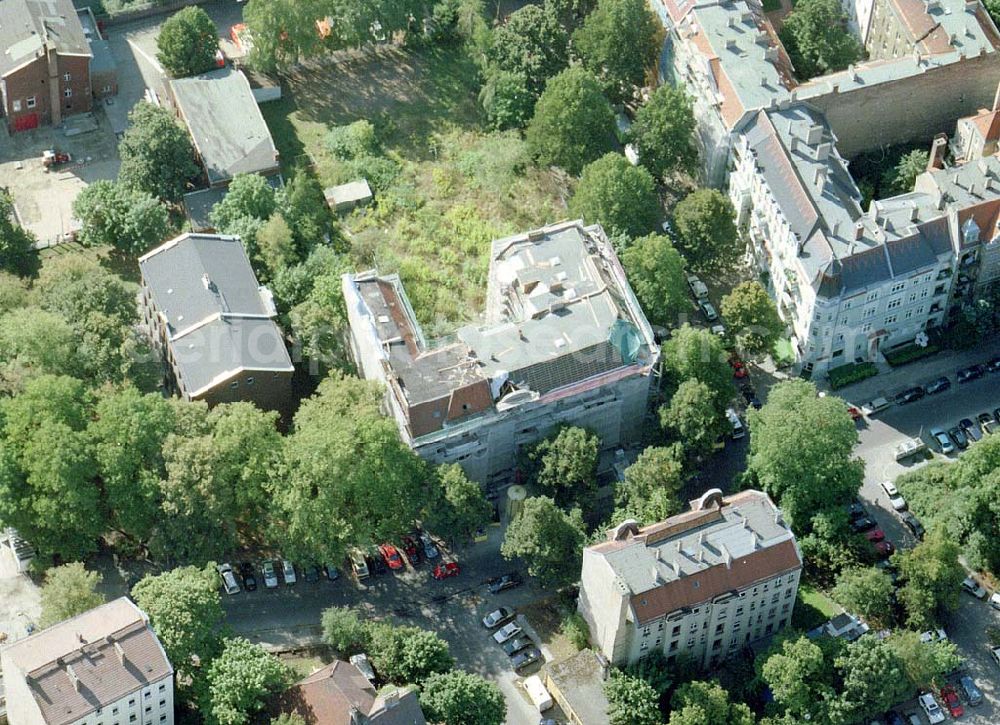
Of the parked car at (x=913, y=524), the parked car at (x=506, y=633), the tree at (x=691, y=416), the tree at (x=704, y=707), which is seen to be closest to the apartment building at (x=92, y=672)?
the parked car at (x=506, y=633)

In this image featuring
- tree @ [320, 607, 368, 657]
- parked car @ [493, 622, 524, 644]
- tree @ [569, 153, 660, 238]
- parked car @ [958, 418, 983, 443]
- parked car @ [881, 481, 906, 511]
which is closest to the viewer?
→ tree @ [320, 607, 368, 657]

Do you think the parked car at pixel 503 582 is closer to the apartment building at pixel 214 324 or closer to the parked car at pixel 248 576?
the parked car at pixel 248 576

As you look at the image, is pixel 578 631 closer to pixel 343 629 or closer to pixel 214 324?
pixel 343 629

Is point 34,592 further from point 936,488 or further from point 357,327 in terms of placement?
point 936,488

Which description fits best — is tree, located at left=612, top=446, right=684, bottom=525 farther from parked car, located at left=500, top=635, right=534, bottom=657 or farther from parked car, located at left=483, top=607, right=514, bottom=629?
parked car, located at left=500, top=635, right=534, bottom=657

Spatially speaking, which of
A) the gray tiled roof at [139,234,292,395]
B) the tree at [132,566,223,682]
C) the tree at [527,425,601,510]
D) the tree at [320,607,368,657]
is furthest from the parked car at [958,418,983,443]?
the tree at [132,566,223,682]

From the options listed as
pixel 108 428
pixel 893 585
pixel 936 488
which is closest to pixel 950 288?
pixel 936 488
